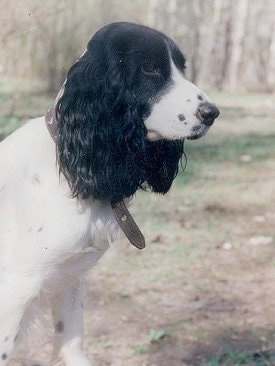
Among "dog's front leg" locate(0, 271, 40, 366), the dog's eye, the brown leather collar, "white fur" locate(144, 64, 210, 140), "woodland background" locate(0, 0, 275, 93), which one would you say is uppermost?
the dog's eye

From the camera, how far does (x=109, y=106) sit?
2.99m

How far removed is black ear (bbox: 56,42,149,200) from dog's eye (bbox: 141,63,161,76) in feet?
0.31

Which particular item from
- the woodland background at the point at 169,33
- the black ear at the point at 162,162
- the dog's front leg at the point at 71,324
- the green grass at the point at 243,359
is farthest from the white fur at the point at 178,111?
the woodland background at the point at 169,33

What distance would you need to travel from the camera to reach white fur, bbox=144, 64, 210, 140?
291 cm

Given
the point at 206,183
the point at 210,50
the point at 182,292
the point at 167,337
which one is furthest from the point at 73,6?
the point at 210,50

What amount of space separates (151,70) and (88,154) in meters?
0.42

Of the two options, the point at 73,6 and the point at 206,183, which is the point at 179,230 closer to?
the point at 206,183

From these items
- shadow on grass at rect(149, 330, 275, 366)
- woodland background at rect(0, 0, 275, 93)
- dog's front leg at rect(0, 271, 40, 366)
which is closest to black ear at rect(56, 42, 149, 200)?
dog's front leg at rect(0, 271, 40, 366)

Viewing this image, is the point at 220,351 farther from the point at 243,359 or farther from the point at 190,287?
the point at 190,287

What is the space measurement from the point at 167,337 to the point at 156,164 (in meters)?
1.28

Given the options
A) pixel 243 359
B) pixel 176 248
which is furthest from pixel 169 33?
pixel 243 359

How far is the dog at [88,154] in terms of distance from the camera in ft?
9.61

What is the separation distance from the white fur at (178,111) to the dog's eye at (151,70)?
8 centimetres

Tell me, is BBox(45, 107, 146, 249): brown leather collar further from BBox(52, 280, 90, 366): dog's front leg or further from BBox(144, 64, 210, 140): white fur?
BBox(52, 280, 90, 366): dog's front leg
